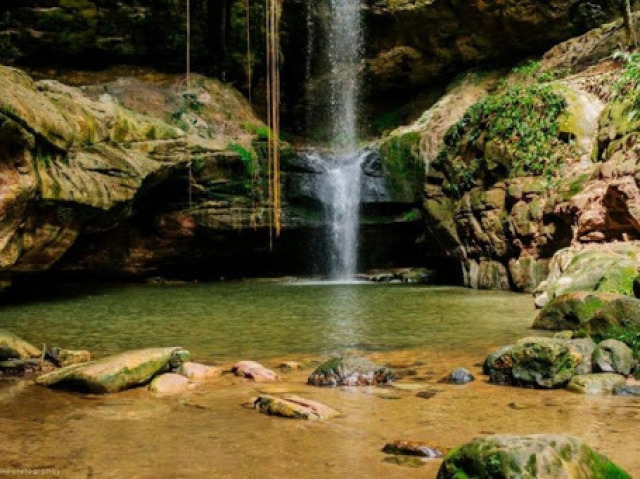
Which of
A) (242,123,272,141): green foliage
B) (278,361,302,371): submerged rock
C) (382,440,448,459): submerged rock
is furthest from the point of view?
(242,123,272,141): green foliage

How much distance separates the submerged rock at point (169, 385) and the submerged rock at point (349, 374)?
1.15 meters

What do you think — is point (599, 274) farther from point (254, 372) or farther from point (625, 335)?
point (254, 372)

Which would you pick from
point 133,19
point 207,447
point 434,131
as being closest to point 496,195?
point 434,131

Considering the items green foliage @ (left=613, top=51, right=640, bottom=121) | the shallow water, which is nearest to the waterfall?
green foliage @ (left=613, top=51, right=640, bottom=121)

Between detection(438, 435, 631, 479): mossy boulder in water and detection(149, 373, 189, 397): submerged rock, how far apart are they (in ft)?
9.93

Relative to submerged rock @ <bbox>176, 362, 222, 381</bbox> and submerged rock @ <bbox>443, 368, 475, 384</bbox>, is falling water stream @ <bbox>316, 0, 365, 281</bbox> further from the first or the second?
submerged rock @ <bbox>443, 368, 475, 384</bbox>

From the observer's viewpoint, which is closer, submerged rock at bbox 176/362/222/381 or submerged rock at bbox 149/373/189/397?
submerged rock at bbox 149/373/189/397

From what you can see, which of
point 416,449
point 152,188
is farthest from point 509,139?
point 416,449

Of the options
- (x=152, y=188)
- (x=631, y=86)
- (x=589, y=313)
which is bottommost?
(x=589, y=313)

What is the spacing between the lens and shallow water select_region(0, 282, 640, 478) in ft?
11.9

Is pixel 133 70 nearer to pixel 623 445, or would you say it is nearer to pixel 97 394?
pixel 97 394

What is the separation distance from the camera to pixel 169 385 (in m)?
5.50

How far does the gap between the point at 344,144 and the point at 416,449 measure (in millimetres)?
21530

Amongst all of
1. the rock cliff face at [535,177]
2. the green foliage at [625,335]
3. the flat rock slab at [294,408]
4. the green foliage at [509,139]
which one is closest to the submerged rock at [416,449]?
the flat rock slab at [294,408]
